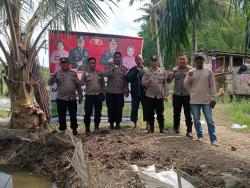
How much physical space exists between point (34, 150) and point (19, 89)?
1442 millimetres

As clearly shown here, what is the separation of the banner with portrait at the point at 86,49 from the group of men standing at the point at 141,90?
0.84 metres

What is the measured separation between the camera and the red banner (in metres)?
9.46

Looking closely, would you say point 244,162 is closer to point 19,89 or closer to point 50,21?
point 50,21

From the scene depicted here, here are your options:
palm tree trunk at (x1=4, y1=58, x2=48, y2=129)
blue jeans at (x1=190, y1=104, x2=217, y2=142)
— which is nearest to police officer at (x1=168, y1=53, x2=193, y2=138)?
blue jeans at (x1=190, y1=104, x2=217, y2=142)

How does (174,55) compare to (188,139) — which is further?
(188,139)

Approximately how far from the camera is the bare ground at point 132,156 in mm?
5473

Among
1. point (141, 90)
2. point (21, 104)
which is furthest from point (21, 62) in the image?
point (141, 90)

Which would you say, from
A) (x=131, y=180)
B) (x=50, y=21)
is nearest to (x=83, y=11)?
(x=50, y=21)

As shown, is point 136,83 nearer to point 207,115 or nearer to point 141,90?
point 141,90

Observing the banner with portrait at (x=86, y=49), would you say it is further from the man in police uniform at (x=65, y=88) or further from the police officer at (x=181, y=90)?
the police officer at (x=181, y=90)

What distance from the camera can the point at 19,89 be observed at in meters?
8.73

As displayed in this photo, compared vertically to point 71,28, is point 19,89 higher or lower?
lower

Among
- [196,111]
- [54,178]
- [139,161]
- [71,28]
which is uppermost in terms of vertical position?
[71,28]

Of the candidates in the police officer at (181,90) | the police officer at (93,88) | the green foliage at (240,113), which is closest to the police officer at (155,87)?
→ the police officer at (181,90)
